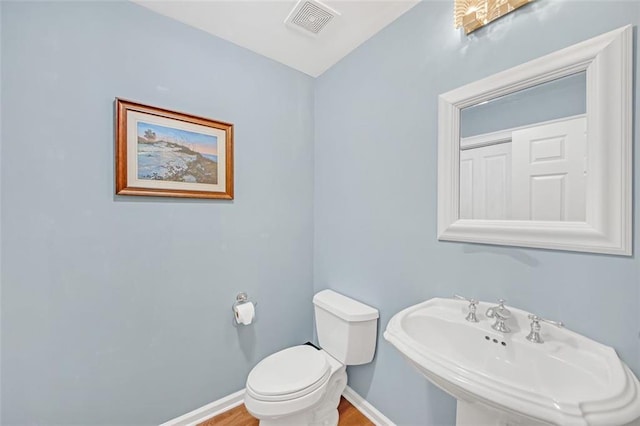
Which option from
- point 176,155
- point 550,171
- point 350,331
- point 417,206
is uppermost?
point 176,155

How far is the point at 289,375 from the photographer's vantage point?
4.39 feet

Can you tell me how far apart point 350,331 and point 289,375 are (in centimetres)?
39

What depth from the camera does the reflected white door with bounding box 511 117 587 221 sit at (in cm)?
85

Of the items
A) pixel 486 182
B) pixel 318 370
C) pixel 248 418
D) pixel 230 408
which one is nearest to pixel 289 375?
pixel 318 370

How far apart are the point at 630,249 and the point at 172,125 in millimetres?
1943

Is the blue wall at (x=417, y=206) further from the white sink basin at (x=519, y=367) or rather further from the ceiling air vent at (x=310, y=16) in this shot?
the ceiling air vent at (x=310, y=16)

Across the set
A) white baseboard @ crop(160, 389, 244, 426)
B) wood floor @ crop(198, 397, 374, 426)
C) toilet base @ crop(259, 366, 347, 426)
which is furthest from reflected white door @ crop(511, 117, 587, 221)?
white baseboard @ crop(160, 389, 244, 426)

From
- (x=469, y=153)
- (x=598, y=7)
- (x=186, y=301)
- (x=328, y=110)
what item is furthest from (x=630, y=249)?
(x=186, y=301)

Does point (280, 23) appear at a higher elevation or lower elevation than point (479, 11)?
higher

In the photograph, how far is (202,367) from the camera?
5.05ft

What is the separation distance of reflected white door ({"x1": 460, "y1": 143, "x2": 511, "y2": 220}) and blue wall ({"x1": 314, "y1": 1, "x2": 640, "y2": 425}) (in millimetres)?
139

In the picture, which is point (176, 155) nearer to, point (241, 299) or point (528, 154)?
point (241, 299)

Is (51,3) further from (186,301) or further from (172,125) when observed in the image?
(186,301)

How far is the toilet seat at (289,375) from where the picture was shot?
4.00ft
